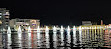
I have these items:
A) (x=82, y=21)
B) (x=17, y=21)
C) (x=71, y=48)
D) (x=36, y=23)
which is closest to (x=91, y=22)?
(x=82, y=21)

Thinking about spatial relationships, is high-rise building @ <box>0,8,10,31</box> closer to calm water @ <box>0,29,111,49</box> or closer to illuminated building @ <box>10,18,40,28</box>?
illuminated building @ <box>10,18,40,28</box>

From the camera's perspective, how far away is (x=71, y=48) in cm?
1708

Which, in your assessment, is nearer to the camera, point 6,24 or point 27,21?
point 6,24

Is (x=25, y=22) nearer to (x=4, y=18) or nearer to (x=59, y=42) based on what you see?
A: (x=4, y=18)

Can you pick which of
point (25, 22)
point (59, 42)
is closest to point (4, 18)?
point (25, 22)

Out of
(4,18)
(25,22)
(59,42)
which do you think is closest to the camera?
(59,42)

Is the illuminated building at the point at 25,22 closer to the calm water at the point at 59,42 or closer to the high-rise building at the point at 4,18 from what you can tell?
the high-rise building at the point at 4,18

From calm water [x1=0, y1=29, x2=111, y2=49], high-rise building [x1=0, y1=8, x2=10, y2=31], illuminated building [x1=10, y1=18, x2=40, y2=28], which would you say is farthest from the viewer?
illuminated building [x1=10, y1=18, x2=40, y2=28]

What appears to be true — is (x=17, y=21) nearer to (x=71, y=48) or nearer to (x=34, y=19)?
(x=34, y=19)

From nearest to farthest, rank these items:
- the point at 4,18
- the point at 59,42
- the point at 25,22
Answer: the point at 59,42 → the point at 4,18 → the point at 25,22

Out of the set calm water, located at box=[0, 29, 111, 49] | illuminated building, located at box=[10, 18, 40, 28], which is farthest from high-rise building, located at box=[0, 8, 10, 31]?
calm water, located at box=[0, 29, 111, 49]

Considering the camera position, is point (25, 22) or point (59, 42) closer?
point (59, 42)

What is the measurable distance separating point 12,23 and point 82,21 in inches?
2910

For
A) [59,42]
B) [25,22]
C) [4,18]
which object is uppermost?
[4,18]
